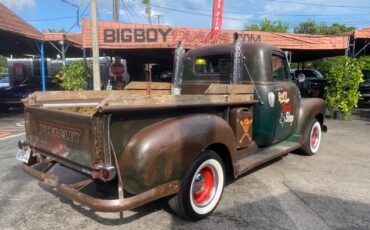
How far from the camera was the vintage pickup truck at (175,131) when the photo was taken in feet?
10.0

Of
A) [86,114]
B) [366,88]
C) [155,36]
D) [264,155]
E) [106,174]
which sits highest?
[155,36]

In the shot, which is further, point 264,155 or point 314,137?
point 314,137

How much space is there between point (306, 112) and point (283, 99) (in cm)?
107

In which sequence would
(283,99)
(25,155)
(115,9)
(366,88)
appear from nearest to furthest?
(25,155) → (283,99) → (366,88) → (115,9)

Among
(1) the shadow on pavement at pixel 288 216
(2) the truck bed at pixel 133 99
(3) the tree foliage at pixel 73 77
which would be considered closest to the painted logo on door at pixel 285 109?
(2) the truck bed at pixel 133 99

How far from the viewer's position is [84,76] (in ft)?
42.9

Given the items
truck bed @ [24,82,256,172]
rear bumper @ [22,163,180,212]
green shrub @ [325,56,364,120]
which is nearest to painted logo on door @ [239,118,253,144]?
truck bed @ [24,82,256,172]

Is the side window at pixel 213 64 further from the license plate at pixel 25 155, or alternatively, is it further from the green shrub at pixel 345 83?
the green shrub at pixel 345 83

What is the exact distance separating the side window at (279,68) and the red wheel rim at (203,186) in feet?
7.24

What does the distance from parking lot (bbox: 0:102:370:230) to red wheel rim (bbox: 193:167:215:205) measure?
9.1 inches

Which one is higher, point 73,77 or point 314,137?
point 73,77

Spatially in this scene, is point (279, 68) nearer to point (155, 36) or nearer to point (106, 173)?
point (106, 173)

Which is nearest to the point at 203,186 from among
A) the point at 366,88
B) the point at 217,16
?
the point at 217,16

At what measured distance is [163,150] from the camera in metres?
3.17
